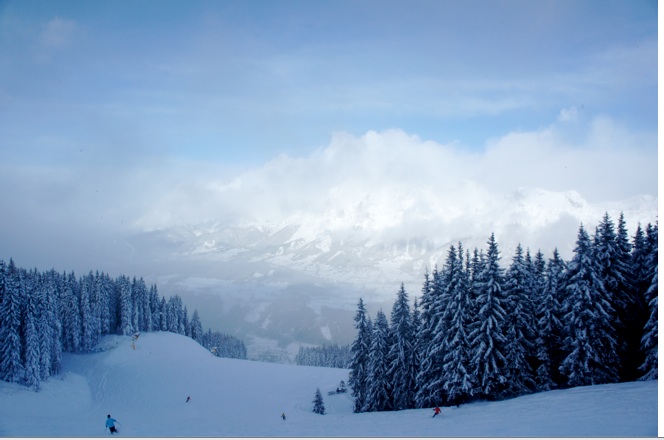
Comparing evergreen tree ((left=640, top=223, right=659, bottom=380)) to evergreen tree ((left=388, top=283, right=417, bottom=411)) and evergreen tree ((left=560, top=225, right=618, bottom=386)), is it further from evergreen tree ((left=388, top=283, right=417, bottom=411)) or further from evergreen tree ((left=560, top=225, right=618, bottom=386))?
evergreen tree ((left=388, top=283, right=417, bottom=411))

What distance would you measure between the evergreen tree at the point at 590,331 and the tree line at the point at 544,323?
0.07 m

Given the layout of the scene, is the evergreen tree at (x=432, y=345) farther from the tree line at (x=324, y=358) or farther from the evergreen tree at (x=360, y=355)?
the tree line at (x=324, y=358)

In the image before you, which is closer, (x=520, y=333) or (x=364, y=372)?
(x=520, y=333)

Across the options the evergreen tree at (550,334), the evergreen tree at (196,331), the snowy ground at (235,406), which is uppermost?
the evergreen tree at (550,334)

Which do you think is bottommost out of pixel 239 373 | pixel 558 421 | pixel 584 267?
pixel 239 373

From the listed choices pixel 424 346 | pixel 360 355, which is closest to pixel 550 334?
pixel 424 346

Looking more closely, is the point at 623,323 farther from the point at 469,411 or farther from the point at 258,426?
the point at 258,426

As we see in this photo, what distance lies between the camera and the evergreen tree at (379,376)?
37.8 metres

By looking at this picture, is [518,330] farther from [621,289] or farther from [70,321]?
[70,321]

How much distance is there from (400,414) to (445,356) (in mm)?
5698

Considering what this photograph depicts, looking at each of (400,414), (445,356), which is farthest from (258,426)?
(445,356)

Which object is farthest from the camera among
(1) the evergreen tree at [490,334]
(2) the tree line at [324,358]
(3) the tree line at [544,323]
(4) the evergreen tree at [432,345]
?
(2) the tree line at [324,358]

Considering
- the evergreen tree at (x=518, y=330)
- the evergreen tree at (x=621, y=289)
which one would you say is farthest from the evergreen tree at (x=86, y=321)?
the evergreen tree at (x=621, y=289)

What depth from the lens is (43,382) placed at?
4525cm
